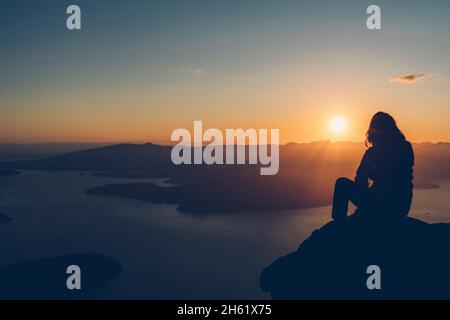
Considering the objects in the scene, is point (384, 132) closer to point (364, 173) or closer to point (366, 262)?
point (364, 173)

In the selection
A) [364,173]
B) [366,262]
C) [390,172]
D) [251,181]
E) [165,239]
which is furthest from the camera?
[251,181]

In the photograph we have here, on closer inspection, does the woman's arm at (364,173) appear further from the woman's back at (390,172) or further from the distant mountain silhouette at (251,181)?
the distant mountain silhouette at (251,181)

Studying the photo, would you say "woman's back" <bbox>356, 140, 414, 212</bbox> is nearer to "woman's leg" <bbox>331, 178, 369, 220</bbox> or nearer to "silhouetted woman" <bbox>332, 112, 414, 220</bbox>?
"silhouetted woman" <bbox>332, 112, 414, 220</bbox>

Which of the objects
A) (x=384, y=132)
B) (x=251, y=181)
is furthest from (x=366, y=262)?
(x=251, y=181)

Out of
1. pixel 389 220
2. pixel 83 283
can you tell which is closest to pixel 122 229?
pixel 83 283

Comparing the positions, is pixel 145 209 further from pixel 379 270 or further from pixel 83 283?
pixel 379 270
